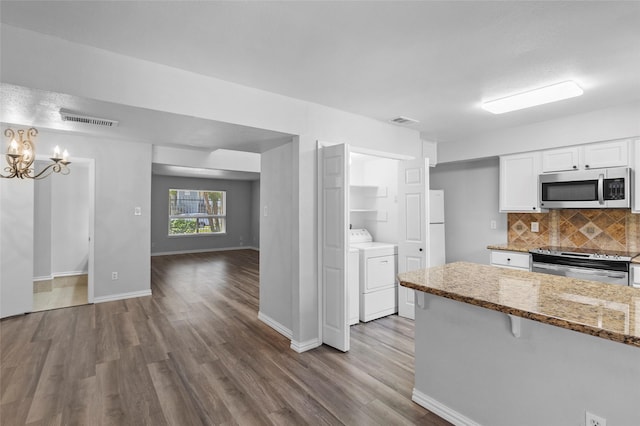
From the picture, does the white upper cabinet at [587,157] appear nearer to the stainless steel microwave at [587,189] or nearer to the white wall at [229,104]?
the stainless steel microwave at [587,189]

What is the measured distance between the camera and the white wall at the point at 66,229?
5.79 m

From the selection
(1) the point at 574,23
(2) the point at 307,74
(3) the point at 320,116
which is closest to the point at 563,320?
(1) the point at 574,23

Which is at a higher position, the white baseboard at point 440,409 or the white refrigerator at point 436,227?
the white refrigerator at point 436,227

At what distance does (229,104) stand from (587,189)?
13.4 ft

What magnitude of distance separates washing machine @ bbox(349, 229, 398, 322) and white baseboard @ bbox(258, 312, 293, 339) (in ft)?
3.23

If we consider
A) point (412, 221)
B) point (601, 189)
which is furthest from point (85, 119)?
point (601, 189)

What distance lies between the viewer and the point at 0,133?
3850mm

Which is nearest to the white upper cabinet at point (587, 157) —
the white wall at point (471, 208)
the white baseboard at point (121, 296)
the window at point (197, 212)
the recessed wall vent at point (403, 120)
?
the white wall at point (471, 208)

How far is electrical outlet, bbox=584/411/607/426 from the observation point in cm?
145

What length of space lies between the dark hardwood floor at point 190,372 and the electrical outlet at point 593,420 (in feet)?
2.87

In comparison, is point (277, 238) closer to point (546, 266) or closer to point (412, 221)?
point (412, 221)

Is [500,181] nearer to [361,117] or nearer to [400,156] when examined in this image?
[400,156]

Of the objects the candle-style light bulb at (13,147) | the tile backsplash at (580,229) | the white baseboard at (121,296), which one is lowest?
the white baseboard at (121,296)

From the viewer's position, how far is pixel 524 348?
1.72 metres
